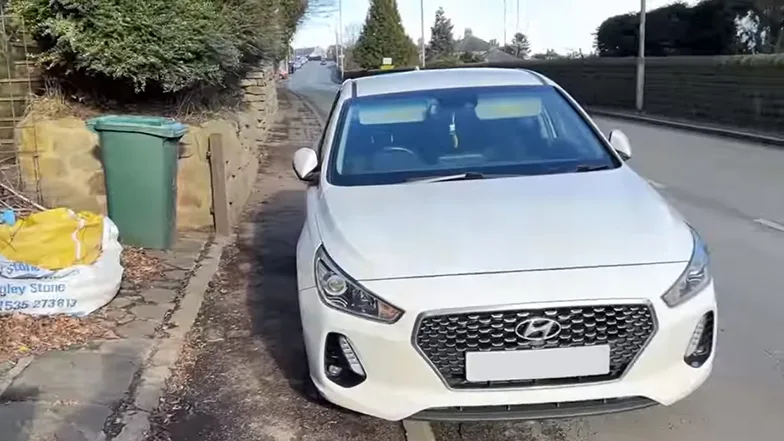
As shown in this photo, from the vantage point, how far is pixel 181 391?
454 centimetres

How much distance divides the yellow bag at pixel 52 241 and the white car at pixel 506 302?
1.80 metres

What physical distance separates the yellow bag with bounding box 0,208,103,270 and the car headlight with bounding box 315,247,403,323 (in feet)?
7.10

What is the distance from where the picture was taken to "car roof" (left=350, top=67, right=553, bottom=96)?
534 centimetres

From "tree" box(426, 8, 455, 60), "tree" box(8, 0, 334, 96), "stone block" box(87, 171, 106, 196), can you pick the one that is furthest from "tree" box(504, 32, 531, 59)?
"stone block" box(87, 171, 106, 196)

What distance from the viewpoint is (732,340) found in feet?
16.6

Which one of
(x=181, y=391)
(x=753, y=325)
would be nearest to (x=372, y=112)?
(x=181, y=391)

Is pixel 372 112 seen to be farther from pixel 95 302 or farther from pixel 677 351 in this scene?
pixel 677 351

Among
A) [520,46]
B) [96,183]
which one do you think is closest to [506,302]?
[96,183]

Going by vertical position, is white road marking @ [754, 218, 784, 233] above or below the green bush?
below

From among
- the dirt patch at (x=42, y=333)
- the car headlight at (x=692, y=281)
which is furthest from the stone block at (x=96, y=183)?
the car headlight at (x=692, y=281)

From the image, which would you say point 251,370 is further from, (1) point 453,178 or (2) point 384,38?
(2) point 384,38

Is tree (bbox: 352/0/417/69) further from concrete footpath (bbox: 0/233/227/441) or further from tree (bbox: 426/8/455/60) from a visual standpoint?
concrete footpath (bbox: 0/233/227/441)

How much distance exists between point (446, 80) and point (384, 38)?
225 ft

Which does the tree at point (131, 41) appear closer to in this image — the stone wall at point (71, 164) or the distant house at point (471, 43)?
the stone wall at point (71, 164)
